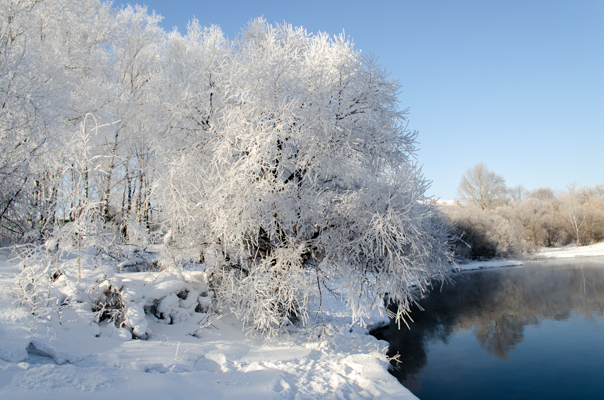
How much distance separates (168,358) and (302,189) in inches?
145

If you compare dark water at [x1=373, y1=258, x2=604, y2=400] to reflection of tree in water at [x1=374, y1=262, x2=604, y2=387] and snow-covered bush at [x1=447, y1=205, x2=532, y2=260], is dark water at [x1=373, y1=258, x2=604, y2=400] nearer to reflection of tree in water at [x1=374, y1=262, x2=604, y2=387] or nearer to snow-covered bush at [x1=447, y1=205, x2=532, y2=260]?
reflection of tree in water at [x1=374, y1=262, x2=604, y2=387]

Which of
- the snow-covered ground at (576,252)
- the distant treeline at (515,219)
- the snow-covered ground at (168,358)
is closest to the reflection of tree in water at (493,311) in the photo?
the snow-covered ground at (168,358)

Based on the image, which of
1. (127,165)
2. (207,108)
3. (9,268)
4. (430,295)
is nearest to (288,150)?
(207,108)

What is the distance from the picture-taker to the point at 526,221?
36.9m

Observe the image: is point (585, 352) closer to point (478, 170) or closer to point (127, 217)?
point (127, 217)

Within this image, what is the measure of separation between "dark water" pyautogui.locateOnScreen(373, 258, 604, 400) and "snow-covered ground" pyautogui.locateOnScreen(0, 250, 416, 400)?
135 cm

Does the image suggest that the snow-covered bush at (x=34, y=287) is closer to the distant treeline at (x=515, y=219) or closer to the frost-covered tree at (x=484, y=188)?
the distant treeline at (x=515, y=219)

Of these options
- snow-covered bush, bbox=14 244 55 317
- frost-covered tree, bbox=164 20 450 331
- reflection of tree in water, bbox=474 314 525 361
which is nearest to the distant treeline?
reflection of tree in water, bbox=474 314 525 361

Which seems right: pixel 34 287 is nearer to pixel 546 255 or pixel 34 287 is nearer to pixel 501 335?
pixel 501 335

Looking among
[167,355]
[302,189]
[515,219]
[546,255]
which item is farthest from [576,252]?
[167,355]

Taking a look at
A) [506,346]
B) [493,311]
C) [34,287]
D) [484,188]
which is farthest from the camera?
[484,188]

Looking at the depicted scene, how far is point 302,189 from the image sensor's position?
21.1 ft

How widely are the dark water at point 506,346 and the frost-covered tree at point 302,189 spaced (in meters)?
2.07

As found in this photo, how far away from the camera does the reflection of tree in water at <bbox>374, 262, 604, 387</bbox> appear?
8.27 m
